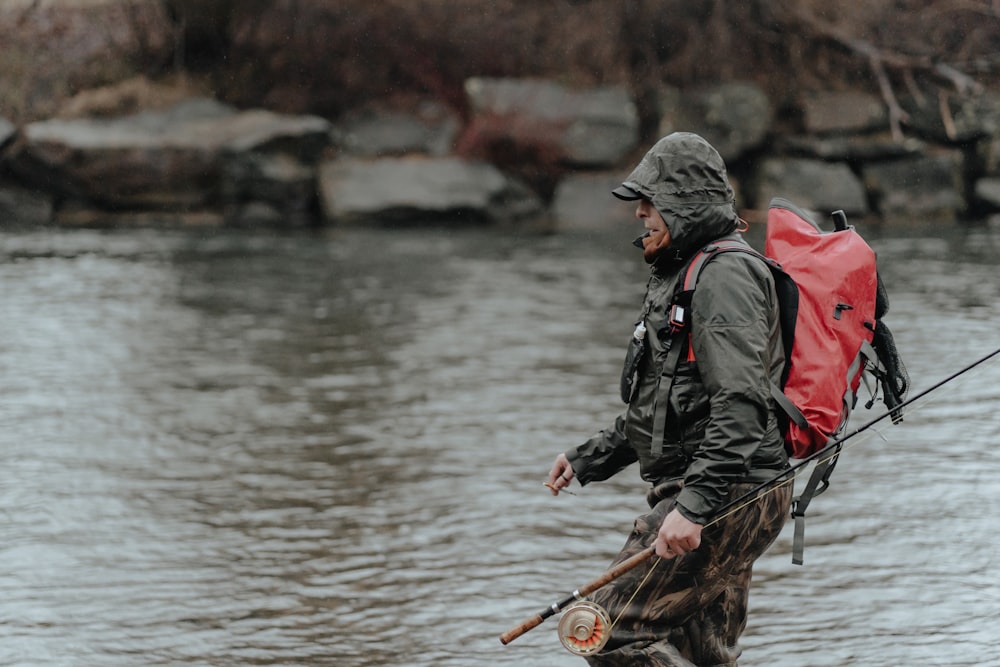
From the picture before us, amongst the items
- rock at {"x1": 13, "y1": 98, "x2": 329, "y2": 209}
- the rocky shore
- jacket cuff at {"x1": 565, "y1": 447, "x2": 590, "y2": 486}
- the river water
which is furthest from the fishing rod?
rock at {"x1": 13, "y1": 98, "x2": 329, "y2": 209}

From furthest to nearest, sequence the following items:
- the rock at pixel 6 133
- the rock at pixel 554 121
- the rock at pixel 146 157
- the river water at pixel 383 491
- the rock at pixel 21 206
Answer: the rock at pixel 554 121, the rock at pixel 6 133, the rock at pixel 21 206, the rock at pixel 146 157, the river water at pixel 383 491

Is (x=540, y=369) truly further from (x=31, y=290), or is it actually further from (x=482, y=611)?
(x=31, y=290)

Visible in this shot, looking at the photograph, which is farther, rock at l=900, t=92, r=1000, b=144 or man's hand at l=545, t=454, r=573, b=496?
rock at l=900, t=92, r=1000, b=144

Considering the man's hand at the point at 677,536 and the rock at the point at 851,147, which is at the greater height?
the man's hand at the point at 677,536

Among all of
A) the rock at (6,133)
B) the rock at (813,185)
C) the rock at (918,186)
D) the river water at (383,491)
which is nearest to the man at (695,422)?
the river water at (383,491)

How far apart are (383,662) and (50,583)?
1.93 meters

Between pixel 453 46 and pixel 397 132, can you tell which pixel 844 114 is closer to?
pixel 453 46

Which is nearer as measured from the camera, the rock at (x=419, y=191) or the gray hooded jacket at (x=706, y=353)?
the gray hooded jacket at (x=706, y=353)

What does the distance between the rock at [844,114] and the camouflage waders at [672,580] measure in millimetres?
21682

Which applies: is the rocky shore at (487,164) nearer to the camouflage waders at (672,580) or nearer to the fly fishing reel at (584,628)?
the camouflage waders at (672,580)

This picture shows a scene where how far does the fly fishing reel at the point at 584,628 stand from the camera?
395 cm

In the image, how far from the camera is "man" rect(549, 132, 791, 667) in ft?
12.3

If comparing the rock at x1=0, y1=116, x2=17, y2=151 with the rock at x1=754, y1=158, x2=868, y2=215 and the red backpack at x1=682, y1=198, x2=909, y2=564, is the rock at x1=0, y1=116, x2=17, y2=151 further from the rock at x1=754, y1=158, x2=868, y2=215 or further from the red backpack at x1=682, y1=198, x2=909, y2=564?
the red backpack at x1=682, y1=198, x2=909, y2=564

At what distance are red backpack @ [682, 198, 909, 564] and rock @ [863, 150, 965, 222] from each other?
19.8 meters
